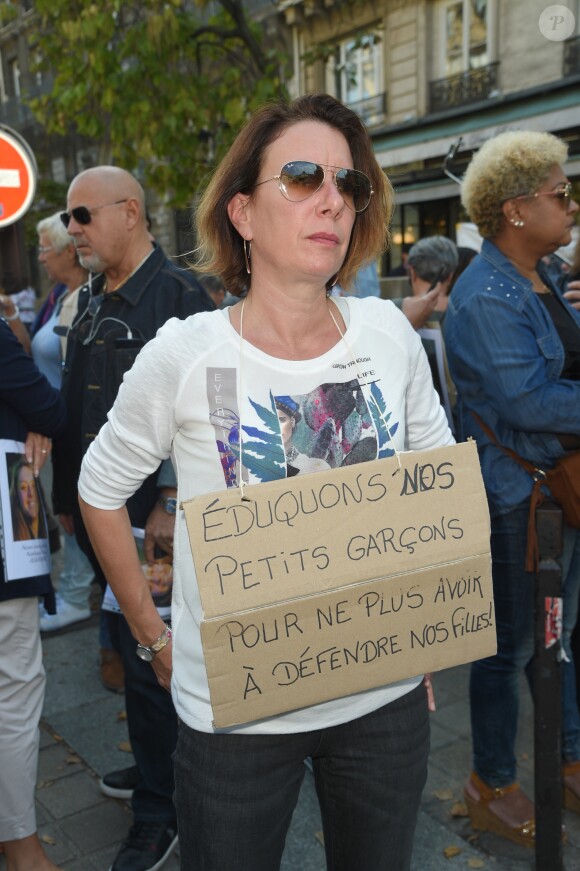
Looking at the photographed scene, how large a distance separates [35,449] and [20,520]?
24 centimetres

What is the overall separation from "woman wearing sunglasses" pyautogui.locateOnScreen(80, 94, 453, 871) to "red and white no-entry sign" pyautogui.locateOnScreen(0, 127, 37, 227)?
4.54 m

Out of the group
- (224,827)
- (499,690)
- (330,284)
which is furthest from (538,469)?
(224,827)

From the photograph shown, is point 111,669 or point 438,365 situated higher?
point 438,365

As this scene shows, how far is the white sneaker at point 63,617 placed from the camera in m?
4.65

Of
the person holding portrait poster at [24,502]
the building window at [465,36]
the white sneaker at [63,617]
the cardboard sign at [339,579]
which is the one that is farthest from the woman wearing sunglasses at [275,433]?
the building window at [465,36]

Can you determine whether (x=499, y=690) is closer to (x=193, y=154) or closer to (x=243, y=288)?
(x=243, y=288)

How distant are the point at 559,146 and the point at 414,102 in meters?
15.5

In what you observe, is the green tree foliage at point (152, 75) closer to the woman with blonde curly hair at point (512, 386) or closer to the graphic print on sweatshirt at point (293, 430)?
the woman with blonde curly hair at point (512, 386)

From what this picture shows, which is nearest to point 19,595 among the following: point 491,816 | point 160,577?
point 160,577

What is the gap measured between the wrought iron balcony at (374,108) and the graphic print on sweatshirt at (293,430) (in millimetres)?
17362

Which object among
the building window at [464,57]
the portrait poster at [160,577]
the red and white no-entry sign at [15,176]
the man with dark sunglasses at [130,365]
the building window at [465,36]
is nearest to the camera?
the portrait poster at [160,577]

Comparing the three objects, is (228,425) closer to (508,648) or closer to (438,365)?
(508,648)

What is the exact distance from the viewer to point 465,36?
1596cm

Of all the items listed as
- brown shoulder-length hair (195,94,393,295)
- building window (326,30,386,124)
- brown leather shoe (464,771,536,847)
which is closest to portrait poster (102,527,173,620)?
brown shoulder-length hair (195,94,393,295)
